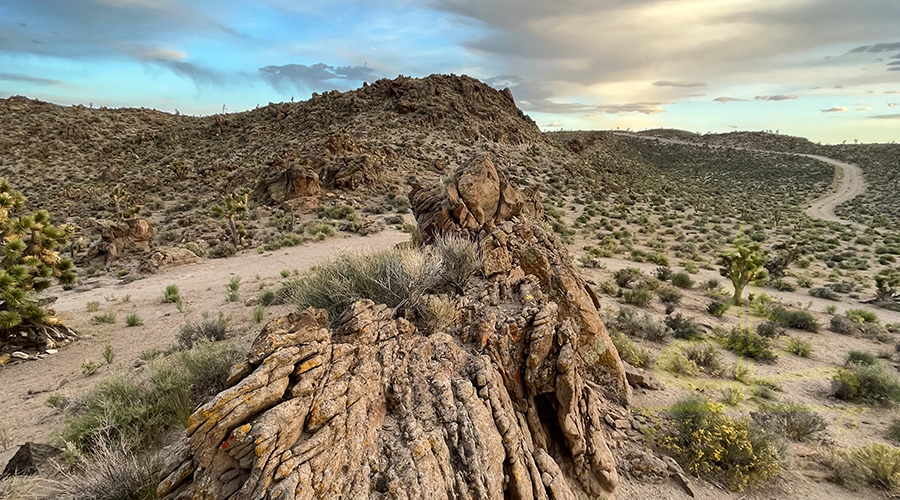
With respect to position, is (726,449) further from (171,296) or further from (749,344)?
(171,296)

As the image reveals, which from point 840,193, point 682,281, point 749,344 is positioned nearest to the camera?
point 749,344

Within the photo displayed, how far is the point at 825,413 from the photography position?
23.1ft

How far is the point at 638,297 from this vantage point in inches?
490

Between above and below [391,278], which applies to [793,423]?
below

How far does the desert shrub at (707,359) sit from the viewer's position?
830cm

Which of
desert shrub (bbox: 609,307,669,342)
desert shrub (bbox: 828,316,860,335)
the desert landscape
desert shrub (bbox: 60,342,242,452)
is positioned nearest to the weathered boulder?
the desert landscape

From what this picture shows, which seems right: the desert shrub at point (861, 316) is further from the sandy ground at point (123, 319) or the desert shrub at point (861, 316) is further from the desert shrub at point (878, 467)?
the sandy ground at point (123, 319)

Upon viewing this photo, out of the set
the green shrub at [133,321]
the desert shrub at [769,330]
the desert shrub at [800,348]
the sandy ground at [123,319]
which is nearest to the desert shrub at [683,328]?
the desert shrub at [769,330]

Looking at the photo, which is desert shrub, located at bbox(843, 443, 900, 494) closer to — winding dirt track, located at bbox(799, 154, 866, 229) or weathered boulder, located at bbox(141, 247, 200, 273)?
weathered boulder, located at bbox(141, 247, 200, 273)

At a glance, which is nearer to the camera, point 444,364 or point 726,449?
point 444,364

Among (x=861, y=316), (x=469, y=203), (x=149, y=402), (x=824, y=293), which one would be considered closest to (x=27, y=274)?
(x=149, y=402)

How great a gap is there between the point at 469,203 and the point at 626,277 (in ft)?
30.3

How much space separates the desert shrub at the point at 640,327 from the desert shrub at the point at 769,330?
105 inches

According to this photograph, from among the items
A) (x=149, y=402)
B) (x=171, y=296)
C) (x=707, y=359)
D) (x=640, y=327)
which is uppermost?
(x=149, y=402)
